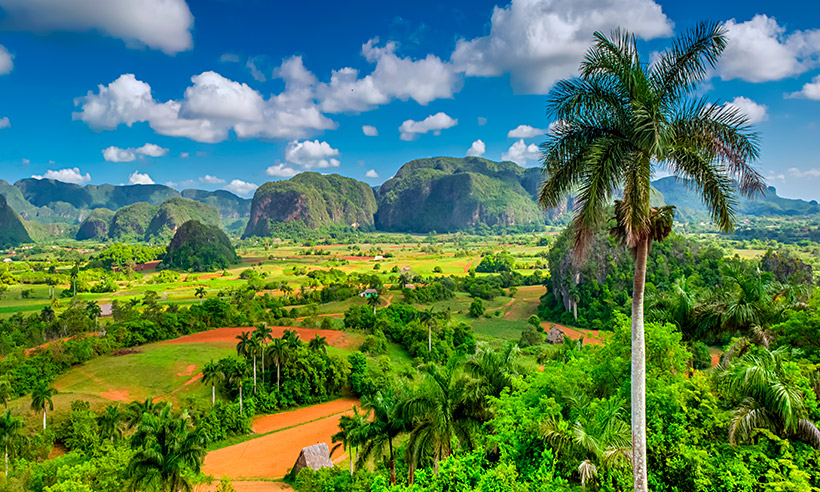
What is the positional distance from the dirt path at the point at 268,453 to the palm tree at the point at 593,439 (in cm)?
1917

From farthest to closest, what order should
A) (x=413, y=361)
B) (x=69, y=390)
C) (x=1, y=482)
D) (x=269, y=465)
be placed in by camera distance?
(x=413, y=361) < (x=69, y=390) < (x=269, y=465) < (x=1, y=482)

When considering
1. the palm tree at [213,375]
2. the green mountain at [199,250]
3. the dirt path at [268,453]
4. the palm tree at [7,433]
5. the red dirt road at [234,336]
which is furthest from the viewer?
the green mountain at [199,250]

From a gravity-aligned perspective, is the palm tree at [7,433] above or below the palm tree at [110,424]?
above

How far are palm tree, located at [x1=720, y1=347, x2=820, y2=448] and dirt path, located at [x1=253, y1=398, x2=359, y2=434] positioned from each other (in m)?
27.5

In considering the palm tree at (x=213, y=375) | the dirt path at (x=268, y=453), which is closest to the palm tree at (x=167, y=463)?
the dirt path at (x=268, y=453)

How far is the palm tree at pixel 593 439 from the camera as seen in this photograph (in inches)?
382

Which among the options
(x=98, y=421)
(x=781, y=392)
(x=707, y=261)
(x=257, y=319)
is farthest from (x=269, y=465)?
(x=707, y=261)

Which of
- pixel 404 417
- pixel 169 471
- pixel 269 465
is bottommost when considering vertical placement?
pixel 269 465

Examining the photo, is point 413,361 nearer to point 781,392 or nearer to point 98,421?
point 98,421

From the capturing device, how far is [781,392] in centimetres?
956

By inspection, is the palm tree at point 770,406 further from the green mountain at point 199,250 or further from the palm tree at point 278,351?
the green mountain at point 199,250

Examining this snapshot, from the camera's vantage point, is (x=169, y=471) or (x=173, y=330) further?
(x=173, y=330)

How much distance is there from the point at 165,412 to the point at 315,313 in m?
37.1

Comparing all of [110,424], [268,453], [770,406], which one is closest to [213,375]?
[110,424]
